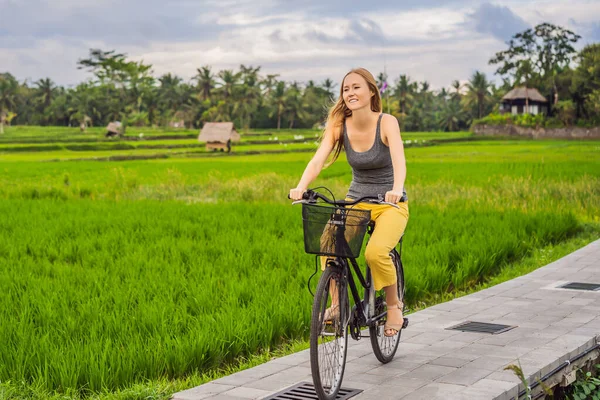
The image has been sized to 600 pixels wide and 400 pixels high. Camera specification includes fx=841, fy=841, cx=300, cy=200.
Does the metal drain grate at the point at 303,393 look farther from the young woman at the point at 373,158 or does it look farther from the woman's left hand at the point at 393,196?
the woman's left hand at the point at 393,196

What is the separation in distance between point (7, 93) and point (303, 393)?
71.8m

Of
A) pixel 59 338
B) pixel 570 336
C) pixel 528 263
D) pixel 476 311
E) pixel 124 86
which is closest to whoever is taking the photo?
pixel 59 338

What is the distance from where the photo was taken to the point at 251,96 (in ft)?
279

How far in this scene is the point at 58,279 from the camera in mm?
7441

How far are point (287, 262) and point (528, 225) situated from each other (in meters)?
4.66

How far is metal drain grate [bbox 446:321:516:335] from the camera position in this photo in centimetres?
568

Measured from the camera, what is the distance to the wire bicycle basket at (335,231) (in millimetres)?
3896

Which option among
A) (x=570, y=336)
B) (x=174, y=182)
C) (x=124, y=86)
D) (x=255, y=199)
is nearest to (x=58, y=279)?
(x=570, y=336)

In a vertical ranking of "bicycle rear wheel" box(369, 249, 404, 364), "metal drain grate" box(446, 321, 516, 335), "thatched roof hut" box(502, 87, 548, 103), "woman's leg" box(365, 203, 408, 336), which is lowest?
"metal drain grate" box(446, 321, 516, 335)

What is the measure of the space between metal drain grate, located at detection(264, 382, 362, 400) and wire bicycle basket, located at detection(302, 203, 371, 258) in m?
0.73

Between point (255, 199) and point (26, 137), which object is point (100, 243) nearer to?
point (255, 199)

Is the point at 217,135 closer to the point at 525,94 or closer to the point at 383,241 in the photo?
the point at 525,94

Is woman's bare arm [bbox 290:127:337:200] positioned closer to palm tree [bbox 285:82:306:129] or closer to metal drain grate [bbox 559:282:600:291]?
metal drain grate [bbox 559:282:600:291]

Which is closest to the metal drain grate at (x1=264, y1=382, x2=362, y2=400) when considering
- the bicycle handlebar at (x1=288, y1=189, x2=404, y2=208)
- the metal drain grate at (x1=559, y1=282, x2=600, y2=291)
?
the bicycle handlebar at (x1=288, y1=189, x2=404, y2=208)
